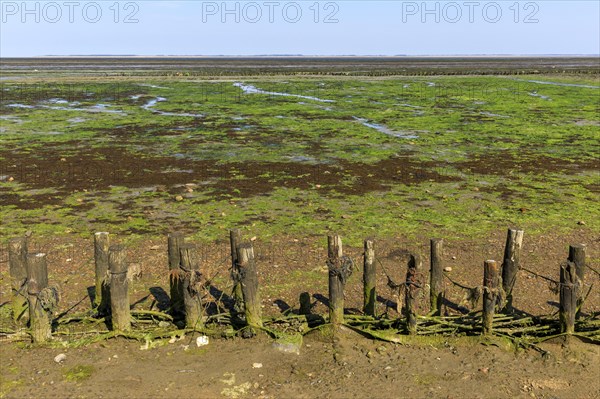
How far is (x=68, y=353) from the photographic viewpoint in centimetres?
786

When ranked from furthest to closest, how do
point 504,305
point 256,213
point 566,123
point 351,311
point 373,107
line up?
point 373,107 < point 566,123 < point 256,213 < point 351,311 < point 504,305

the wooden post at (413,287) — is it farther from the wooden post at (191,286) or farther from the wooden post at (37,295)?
the wooden post at (37,295)

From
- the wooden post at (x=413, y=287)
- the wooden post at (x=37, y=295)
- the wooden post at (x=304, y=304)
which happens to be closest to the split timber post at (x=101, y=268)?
the wooden post at (x=37, y=295)

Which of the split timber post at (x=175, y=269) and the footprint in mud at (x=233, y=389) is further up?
the split timber post at (x=175, y=269)

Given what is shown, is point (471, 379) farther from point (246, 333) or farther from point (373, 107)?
point (373, 107)

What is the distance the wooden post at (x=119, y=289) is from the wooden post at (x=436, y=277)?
453 centimetres

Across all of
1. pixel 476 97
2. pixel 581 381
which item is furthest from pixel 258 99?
pixel 581 381

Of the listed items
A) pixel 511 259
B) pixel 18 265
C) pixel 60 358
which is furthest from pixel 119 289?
pixel 511 259

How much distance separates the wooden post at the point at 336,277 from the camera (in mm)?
8039

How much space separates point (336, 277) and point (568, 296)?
3.31 meters

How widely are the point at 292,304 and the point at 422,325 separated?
2.31 m

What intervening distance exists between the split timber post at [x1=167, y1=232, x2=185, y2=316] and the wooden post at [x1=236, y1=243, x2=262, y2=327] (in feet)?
3.51

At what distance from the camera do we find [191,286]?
812cm

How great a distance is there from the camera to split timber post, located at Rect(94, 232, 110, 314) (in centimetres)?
863
